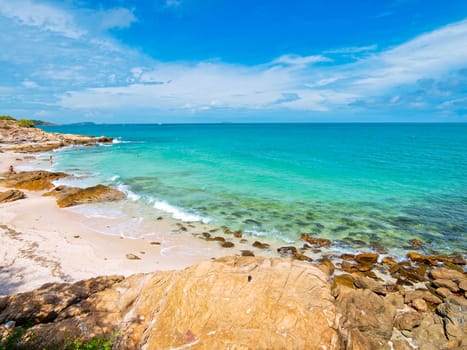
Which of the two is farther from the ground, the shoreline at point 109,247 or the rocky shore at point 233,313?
the rocky shore at point 233,313

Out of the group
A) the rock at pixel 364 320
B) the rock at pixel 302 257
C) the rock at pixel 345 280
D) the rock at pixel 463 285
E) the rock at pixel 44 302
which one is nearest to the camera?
the rock at pixel 364 320

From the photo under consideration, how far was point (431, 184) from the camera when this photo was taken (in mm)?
33188

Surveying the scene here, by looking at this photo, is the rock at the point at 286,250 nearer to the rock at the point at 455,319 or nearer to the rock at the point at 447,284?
the rock at the point at 447,284

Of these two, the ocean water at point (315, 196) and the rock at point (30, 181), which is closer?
the ocean water at point (315, 196)

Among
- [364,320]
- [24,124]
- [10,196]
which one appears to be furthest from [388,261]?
[24,124]

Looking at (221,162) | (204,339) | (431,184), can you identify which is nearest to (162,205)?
(204,339)

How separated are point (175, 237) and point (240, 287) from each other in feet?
38.1

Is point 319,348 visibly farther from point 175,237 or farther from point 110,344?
point 175,237

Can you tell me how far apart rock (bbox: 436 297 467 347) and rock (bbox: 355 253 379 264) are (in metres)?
5.11

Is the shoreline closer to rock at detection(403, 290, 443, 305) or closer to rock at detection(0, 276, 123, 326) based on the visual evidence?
Answer: rock at detection(403, 290, 443, 305)

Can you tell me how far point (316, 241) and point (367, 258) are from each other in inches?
132

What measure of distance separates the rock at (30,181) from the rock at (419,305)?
109ft

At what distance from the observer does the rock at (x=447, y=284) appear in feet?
41.7

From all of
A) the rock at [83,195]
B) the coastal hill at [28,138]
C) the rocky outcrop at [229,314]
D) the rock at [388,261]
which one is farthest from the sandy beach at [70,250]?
the coastal hill at [28,138]
